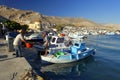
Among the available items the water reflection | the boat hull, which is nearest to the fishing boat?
the boat hull

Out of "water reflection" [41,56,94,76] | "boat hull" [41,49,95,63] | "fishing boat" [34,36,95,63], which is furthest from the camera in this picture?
"fishing boat" [34,36,95,63]

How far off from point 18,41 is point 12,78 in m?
5.05

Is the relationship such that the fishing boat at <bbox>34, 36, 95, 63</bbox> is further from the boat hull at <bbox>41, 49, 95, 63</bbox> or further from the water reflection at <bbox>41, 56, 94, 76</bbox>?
the water reflection at <bbox>41, 56, 94, 76</bbox>

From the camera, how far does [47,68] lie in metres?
19.8

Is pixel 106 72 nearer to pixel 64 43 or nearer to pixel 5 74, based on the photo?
pixel 64 43

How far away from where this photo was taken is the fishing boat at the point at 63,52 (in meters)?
21.2

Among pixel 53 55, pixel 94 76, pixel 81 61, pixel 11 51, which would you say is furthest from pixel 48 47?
pixel 94 76

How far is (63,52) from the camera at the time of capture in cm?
2259

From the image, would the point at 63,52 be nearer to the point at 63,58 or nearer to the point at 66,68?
the point at 63,58

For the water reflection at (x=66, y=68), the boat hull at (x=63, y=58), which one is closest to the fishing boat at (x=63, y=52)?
the boat hull at (x=63, y=58)

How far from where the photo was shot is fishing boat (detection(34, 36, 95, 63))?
21188mm

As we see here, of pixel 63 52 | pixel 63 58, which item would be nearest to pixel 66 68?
pixel 63 58

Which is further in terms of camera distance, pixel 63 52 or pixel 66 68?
pixel 63 52

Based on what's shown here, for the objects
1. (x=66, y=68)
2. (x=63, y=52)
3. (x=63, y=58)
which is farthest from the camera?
(x=63, y=52)
